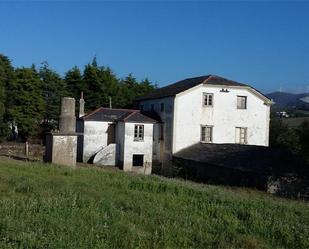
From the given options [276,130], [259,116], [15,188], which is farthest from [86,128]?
[15,188]

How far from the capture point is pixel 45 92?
2235 inches

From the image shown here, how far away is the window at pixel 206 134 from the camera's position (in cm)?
4327

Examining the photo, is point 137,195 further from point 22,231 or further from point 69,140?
point 69,140

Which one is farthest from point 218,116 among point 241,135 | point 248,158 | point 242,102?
point 248,158

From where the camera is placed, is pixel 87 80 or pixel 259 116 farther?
pixel 87 80

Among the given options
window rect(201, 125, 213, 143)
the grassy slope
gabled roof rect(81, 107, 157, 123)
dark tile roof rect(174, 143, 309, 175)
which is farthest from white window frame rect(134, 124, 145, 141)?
the grassy slope

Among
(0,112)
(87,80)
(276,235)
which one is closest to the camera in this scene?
(276,235)

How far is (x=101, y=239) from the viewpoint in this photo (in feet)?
25.2

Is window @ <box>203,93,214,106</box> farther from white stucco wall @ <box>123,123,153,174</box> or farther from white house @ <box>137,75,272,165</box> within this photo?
white stucco wall @ <box>123,123,153,174</box>

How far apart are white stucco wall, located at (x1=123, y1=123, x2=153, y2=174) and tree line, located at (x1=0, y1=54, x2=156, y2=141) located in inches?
554

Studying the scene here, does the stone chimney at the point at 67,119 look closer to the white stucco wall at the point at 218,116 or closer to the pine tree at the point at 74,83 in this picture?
the white stucco wall at the point at 218,116

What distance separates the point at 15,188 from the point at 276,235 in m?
7.28

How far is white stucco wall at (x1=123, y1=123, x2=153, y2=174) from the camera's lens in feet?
136

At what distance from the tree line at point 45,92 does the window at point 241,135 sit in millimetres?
18664
